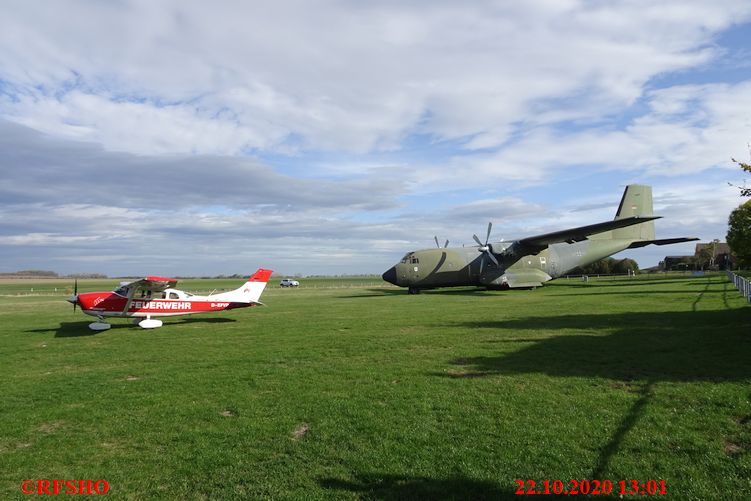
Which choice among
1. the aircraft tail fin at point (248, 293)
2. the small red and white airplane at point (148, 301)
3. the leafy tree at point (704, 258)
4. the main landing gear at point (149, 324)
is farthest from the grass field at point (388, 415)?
the leafy tree at point (704, 258)

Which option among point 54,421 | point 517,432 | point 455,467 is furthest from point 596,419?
point 54,421

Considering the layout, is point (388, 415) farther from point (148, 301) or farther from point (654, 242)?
point (654, 242)

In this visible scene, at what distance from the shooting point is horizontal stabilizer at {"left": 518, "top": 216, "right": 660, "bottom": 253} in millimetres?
33781

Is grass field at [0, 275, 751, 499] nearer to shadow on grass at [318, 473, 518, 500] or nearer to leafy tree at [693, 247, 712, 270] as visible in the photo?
shadow on grass at [318, 473, 518, 500]

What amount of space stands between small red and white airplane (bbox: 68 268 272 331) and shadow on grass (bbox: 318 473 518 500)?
16429 mm

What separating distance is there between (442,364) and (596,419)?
4.40m

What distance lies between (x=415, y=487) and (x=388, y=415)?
2.32 meters

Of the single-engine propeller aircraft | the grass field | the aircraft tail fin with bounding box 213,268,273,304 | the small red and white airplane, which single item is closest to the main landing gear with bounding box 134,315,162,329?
the small red and white airplane

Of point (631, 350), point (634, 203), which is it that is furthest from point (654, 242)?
point (631, 350)

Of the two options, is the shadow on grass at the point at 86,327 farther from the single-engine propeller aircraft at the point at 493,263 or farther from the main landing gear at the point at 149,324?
the single-engine propeller aircraft at the point at 493,263

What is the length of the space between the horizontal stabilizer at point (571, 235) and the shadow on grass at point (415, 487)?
31.6 meters
